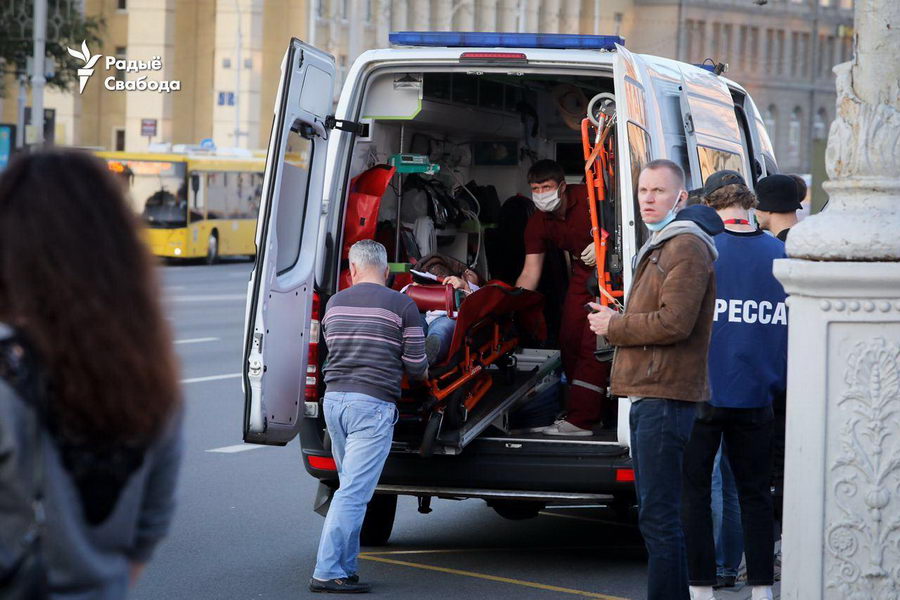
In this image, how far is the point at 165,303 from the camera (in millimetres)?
2877

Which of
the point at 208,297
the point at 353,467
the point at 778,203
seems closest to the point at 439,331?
the point at 353,467

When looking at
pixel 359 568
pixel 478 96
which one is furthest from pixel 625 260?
pixel 478 96

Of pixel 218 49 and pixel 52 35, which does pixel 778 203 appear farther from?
pixel 218 49

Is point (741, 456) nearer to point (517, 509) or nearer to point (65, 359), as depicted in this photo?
point (517, 509)

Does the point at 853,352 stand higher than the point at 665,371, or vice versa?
the point at 853,352

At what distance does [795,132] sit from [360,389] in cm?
10949

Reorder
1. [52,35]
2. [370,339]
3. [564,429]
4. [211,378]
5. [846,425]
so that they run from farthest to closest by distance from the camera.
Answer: [52,35]
[211,378]
[564,429]
[370,339]
[846,425]

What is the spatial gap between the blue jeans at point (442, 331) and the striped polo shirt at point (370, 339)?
70 centimetres

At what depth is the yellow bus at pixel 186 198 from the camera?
132 feet

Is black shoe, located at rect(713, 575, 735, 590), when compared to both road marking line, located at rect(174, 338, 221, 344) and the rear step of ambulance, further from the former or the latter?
road marking line, located at rect(174, 338, 221, 344)

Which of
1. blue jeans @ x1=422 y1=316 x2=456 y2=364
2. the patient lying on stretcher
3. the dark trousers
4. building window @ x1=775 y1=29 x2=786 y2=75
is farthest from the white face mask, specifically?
building window @ x1=775 y1=29 x2=786 y2=75

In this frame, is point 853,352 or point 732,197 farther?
point 732,197

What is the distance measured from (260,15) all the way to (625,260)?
2368 inches

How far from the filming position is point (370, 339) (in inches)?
280
